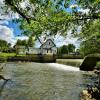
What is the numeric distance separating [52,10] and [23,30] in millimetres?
1974

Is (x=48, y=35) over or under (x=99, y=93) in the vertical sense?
over

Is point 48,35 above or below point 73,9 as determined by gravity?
below

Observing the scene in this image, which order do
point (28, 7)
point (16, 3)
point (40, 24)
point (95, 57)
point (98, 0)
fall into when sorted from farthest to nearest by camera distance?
point (95, 57) → point (40, 24) → point (98, 0) → point (28, 7) → point (16, 3)

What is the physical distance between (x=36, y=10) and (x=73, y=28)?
2999mm

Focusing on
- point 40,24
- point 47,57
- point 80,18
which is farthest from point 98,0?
point 47,57

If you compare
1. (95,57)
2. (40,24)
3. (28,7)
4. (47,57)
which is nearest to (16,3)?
(28,7)

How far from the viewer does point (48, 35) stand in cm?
1283

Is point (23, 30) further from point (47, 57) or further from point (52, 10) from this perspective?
point (47, 57)

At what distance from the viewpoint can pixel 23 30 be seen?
1100 centimetres

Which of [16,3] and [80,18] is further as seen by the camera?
[80,18]

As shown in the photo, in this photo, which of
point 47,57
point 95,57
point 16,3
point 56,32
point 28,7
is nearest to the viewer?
point 16,3

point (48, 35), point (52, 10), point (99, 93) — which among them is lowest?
point (99, 93)

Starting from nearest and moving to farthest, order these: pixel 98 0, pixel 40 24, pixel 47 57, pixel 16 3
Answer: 1. pixel 16 3
2. pixel 98 0
3. pixel 40 24
4. pixel 47 57

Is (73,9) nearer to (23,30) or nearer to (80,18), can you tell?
(80,18)
